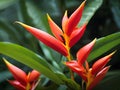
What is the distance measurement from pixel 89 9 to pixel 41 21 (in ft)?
0.48

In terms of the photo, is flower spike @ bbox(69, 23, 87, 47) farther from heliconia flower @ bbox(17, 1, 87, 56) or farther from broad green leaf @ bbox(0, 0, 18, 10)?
broad green leaf @ bbox(0, 0, 18, 10)

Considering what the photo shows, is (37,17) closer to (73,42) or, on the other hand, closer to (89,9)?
(89,9)

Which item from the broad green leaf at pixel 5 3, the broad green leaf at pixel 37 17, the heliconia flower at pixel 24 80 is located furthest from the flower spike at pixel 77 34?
the broad green leaf at pixel 5 3

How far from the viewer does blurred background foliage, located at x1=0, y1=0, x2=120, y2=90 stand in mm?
863

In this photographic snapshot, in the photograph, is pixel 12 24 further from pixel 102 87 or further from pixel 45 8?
pixel 102 87

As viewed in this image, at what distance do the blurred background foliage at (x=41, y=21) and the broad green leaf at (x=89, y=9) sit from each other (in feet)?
0.04

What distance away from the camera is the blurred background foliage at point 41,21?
0.86 meters

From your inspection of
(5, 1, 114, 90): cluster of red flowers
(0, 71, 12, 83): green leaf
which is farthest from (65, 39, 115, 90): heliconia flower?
(0, 71, 12, 83): green leaf

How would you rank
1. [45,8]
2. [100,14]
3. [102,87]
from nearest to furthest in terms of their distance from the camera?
[102,87]
[45,8]
[100,14]

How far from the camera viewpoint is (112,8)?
3.40 feet

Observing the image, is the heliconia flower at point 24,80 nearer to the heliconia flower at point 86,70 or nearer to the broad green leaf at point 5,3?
the heliconia flower at point 86,70

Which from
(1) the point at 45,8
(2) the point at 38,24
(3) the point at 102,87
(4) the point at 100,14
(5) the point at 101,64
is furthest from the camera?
(4) the point at 100,14

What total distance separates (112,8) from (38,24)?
321mm

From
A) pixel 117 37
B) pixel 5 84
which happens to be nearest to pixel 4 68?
pixel 5 84
